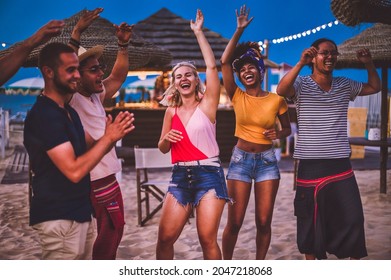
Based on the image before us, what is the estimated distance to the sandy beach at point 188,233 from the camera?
466cm

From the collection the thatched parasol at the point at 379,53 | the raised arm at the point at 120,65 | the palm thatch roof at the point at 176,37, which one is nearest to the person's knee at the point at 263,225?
the raised arm at the point at 120,65

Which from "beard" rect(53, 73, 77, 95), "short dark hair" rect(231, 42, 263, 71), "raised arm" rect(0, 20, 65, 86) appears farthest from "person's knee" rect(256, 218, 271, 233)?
"raised arm" rect(0, 20, 65, 86)

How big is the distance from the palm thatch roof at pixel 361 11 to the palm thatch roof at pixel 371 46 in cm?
193

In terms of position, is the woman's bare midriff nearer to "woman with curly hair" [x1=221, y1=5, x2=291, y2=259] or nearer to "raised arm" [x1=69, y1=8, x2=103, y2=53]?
"woman with curly hair" [x1=221, y1=5, x2=291, y2=259]

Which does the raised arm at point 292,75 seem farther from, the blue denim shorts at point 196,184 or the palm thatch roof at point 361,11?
the palm thatch roof at point 361,11

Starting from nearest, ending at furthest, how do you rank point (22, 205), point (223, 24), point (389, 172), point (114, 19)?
point (114, 19), point (223, 24), point (22, 205), point (389, 172)

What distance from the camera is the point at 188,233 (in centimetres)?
546

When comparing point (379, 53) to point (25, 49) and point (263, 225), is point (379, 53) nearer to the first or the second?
point (263, 225)

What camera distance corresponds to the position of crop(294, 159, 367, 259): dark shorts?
3.61 metres

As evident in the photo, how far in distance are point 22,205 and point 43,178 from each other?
4171mm

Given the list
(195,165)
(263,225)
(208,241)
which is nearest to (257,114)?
(195,165)

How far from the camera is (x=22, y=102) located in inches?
190
